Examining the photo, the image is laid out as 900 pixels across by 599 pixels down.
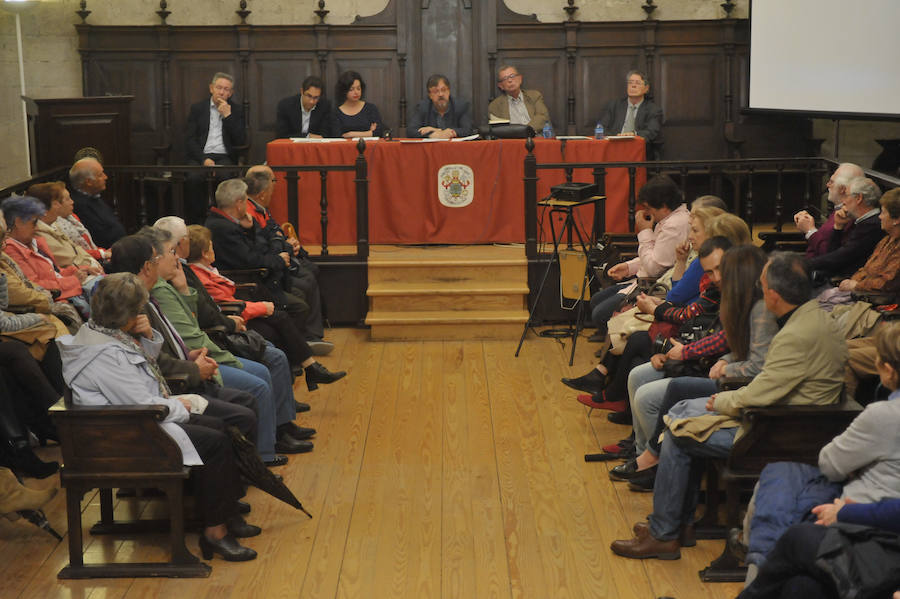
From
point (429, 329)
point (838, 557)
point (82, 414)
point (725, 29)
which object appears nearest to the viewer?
point (838, 557)

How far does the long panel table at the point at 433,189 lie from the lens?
8.55 m

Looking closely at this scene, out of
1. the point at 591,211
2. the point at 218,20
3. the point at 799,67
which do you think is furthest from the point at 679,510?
the point at 218,20

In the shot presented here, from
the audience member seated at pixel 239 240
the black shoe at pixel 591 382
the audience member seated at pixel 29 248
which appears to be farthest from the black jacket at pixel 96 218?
the black shoe at pixel 591 382

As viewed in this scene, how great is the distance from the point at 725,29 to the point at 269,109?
4.03 meters

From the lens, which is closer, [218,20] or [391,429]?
[391,429]

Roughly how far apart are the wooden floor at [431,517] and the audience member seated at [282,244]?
821mm

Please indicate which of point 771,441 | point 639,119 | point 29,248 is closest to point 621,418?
point 771,441

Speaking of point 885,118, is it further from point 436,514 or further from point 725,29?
point 436,514

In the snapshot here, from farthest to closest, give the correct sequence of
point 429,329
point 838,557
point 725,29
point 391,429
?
1. point 725,29
2. point 429,329
3. point 391,429
4. point 838,557

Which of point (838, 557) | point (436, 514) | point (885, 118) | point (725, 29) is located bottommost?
point (436, 514)

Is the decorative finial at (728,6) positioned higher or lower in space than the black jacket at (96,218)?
higher

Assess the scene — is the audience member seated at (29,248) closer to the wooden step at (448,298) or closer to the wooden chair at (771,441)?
the wooden step at (448,298)

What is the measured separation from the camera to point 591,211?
8.80 metres

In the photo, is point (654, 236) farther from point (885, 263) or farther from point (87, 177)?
point (87, 177)
